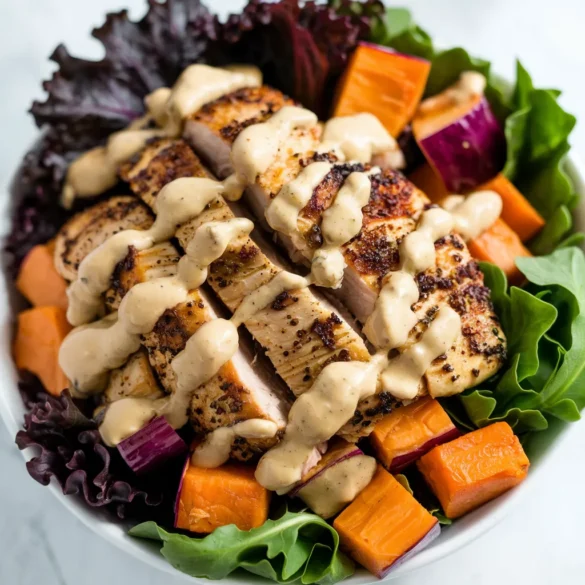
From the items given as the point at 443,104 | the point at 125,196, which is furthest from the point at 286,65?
the point at 125,196

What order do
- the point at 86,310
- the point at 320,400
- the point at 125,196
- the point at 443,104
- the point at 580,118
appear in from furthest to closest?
the point at 580,118 < the point at 443,104 < the point at 125,196 < the point at 86,310 < the point at 320,400

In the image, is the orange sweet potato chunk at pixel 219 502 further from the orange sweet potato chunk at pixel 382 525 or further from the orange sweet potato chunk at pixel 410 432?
the orange sweet potato chunk at pixel 410 432

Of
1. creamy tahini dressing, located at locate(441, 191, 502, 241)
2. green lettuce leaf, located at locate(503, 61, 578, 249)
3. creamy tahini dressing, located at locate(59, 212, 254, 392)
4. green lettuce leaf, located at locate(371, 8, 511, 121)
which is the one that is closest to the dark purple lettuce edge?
creamy tahini dressing, located at locate(59, 212, 254, 392)

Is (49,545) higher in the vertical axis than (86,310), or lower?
lower

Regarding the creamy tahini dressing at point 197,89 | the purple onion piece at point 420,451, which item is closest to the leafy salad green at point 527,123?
the creamy tahini dressing at point 197,89

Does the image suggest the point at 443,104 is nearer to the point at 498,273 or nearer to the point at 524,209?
the point at 524,209

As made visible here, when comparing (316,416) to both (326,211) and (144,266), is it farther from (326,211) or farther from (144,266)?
(144,266)

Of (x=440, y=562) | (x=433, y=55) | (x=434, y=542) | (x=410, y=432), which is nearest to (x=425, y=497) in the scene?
(x=434, y=542)
